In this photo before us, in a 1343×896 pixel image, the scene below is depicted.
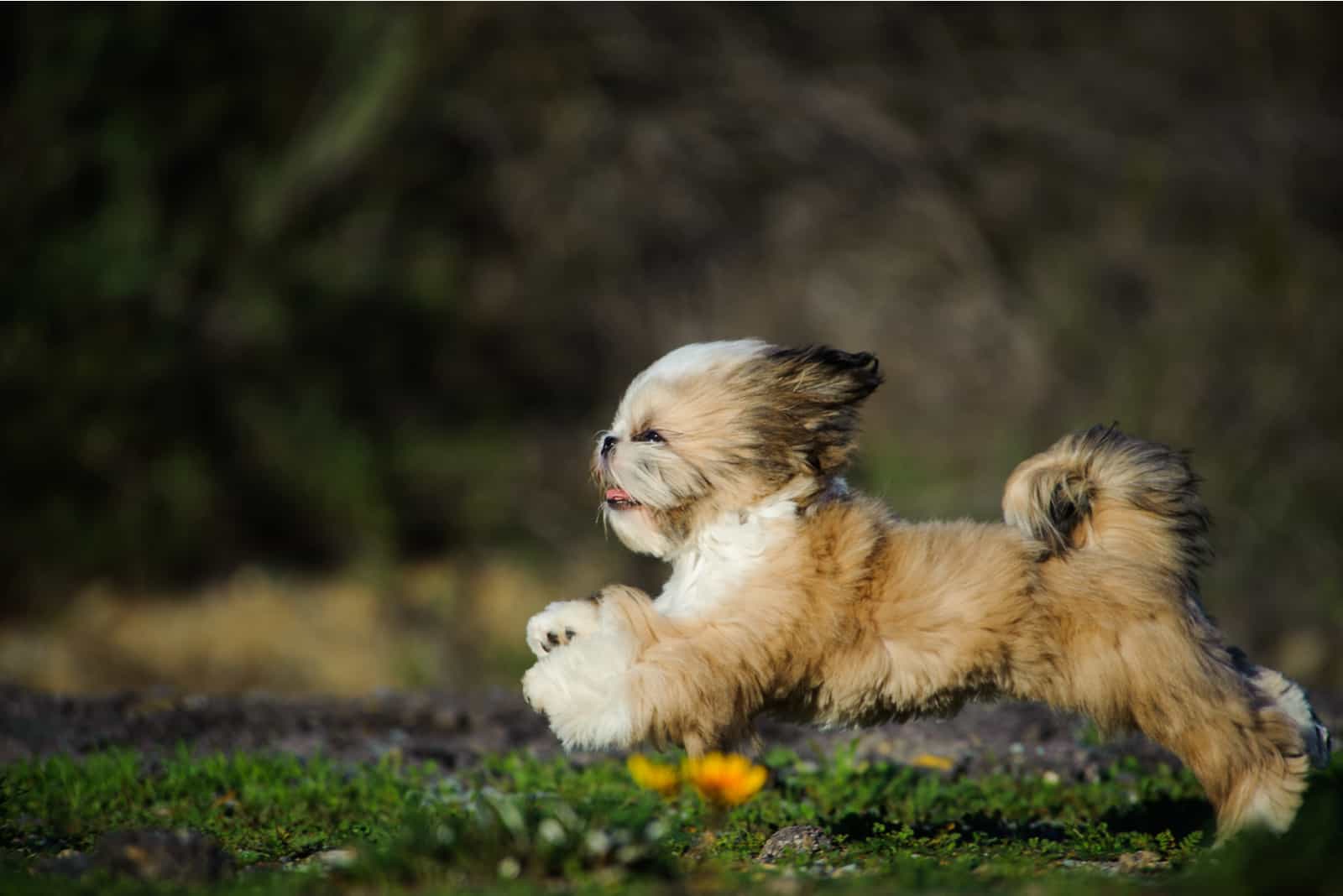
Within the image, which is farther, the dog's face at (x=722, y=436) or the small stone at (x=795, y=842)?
the dog's face at (x=722, y=436)

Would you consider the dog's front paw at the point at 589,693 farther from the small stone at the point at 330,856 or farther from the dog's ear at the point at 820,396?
the dog's ear at the point at 820,396

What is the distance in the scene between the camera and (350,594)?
574 inches

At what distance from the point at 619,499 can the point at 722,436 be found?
43 centimetres

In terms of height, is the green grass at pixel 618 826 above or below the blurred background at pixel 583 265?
below

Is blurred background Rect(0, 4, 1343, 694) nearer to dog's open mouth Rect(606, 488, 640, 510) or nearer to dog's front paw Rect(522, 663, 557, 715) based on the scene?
dog's open mouth Rect(606, 488, 640, 510)

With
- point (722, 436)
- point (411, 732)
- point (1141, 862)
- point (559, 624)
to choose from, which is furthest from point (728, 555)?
point (411, 732)

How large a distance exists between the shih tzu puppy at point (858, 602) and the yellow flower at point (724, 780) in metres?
0.29

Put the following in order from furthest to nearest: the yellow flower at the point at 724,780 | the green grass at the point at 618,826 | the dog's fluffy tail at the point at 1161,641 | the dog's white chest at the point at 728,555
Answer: the dog's white chest at the point at 728,555
the dog's fluffy tail at the point at 1161,641
the yellow flower at the point at 724,780
the green grass at the point at 618,826

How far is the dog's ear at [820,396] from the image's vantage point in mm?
4969

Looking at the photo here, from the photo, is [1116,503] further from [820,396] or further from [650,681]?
[650,681]

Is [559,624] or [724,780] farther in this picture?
[559,624]

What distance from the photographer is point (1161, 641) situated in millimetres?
4582

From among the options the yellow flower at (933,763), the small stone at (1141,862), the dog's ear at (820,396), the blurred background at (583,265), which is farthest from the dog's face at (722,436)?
the blurred background at (583,265)

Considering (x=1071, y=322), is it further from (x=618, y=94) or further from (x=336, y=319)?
(x=336, y=319)
